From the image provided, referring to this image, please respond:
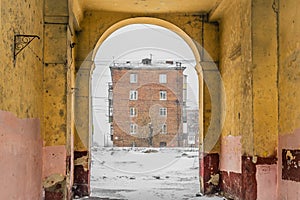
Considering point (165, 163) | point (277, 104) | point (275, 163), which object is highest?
point (277, 104)

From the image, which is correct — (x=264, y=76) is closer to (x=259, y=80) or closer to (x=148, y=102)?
(x=259, y=80)

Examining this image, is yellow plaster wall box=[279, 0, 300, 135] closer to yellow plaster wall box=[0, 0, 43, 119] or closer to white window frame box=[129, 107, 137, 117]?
yellow plaster wall box=[0, 0, 43, 119]

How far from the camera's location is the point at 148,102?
116 ft

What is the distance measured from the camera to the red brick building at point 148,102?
34.3 meters

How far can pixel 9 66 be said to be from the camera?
4523 mm

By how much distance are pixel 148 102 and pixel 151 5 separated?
26.2 metres

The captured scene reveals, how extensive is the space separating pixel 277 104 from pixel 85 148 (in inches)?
169

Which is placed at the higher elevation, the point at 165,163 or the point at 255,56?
the point at 255,56

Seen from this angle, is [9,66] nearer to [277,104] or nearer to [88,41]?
[277,104]

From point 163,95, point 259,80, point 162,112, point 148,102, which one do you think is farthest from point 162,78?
point 259,80

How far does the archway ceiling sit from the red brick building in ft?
78.9

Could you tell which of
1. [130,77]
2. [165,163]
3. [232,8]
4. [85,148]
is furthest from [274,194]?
[130,77]

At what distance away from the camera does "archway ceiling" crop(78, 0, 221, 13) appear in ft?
29.8

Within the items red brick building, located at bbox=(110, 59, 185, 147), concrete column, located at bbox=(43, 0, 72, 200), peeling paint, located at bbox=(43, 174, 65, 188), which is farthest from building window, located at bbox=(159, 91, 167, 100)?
peeling paint, located at bbox=(43, 174, 65, 188)
